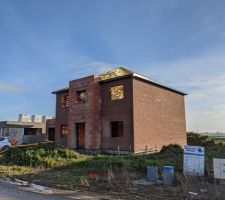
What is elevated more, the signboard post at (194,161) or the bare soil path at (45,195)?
the signboard post at (194,161)

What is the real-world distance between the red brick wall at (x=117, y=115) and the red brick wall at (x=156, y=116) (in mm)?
529

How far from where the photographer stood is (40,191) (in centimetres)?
1069

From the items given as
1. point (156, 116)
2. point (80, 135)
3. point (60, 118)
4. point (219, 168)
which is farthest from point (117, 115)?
point (219, 168)

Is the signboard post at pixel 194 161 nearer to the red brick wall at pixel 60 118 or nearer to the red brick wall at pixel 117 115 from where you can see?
the red brick wall at pixel 117 115

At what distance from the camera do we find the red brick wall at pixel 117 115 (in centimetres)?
2472

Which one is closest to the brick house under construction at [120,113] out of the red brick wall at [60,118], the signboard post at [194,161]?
the red brick wall at [60,118]

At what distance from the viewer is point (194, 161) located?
12336mm

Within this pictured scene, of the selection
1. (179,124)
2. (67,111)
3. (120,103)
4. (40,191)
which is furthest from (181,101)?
(40,191)

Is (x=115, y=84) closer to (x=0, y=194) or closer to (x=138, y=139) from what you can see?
(x=138, y=139)

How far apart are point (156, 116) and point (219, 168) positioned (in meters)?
17.0

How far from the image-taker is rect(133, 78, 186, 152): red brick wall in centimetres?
2520

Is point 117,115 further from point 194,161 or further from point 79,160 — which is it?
point 194,161

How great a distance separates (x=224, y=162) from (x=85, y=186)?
18.1ft

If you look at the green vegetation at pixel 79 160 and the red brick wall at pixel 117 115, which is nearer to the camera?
Result: the green vegetation at pixel 79 160
